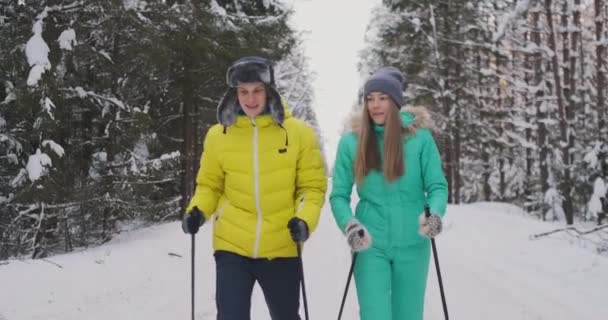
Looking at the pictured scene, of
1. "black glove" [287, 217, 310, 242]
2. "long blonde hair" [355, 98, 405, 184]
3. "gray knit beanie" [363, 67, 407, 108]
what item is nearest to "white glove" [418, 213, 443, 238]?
"long blonde hair" [355, 98, 405, 184]

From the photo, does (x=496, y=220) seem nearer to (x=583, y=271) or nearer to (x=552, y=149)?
(x=583, y=271)

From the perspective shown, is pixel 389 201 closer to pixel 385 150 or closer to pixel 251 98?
pixel 385 150

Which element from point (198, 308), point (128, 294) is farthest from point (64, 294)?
point (198, 308)

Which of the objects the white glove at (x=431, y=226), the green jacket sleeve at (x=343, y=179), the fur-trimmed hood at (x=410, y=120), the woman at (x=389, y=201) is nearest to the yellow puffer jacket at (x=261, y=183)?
the green jacket sleeve at (x=343, y=179)

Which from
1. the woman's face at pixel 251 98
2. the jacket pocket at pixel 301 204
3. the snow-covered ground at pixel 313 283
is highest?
the woman's face at pixel 251 98

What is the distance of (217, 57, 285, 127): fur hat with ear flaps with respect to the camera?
390cm

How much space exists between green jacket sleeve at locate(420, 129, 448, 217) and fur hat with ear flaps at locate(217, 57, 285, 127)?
1023mm

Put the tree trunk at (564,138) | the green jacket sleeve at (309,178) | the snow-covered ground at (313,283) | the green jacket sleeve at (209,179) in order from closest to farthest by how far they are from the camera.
Answer: the green jacket sleeve at (309,178)
the green jacket sleeve at (209,179)
the snow-covered ground at (313,283)
the tree trunk at (564,138)

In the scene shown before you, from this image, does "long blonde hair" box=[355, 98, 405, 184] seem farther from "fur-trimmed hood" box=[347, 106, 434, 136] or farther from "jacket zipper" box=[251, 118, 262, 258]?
"jacket zipper" box=[251, 118, 262, 258]

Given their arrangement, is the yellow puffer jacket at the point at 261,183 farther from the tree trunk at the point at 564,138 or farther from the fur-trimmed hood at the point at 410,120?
the tree trunk at the point at 564,138

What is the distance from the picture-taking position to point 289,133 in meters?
3.91

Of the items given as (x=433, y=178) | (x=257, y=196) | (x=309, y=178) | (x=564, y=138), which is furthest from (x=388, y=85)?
(x=564, y=138)

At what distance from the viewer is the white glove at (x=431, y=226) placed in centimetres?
358

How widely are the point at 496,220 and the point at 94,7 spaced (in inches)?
451
